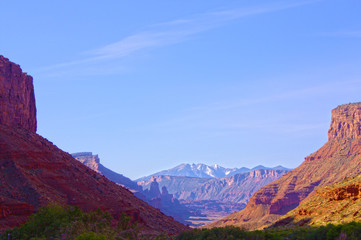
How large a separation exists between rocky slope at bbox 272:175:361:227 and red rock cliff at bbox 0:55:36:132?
4461cm

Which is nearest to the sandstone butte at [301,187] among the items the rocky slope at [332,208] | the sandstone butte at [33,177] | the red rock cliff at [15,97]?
the sandstone butte at [33,177]

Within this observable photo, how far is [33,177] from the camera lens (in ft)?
253

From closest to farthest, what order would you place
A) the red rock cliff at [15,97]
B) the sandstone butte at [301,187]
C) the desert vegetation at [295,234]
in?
1. the desert vegetation at [295,234]
2. the red rock cliff at [15,97]
3. the sandstone butte at [301,187]

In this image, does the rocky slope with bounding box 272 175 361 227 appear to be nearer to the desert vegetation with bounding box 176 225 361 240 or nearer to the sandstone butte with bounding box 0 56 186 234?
the desert vegetation with bounding box 176 225 361 240

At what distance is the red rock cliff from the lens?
9011cm

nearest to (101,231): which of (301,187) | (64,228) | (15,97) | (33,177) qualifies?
(64,228)

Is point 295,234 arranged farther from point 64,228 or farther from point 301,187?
point 301,187

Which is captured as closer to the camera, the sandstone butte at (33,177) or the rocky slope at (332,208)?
the rocky slope at (332,208)

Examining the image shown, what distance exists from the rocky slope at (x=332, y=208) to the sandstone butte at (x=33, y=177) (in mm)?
18356

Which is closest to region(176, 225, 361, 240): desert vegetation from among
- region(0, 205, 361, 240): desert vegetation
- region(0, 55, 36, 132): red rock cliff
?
region(0, 205, 361, 240): desert vegetation

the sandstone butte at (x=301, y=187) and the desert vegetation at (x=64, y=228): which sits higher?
the sandstone butte at (x=301, y=187)

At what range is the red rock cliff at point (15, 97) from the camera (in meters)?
90.1

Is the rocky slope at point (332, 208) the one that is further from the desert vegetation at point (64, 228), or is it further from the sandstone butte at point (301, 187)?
the sandstone butte at point (301, 187)

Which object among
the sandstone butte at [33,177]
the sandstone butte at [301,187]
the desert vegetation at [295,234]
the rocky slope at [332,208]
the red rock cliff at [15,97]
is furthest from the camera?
the sandstone butte at [301,187]
